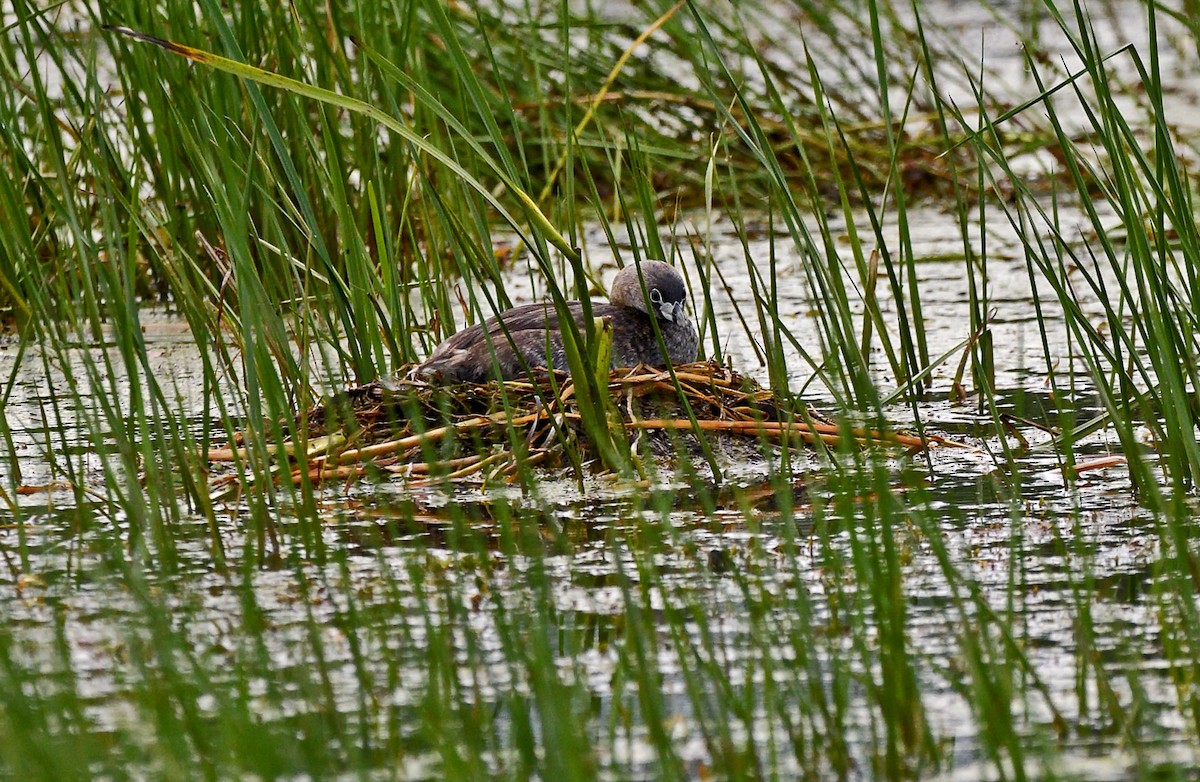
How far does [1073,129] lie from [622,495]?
17.2 feet

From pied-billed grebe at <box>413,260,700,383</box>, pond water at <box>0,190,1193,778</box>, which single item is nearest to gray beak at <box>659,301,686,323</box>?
pied-billed grebe at <box>413,260,700,383</box>

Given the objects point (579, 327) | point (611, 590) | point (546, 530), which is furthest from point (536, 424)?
point (611, 590)

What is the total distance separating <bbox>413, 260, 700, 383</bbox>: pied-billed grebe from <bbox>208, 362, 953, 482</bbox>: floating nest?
0.12 m

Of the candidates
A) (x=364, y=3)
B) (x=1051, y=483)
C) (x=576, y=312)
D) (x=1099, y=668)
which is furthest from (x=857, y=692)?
(x=364, y=3)

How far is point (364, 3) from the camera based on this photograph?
15.7 feet

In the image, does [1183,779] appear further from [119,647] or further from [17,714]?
[119,647]

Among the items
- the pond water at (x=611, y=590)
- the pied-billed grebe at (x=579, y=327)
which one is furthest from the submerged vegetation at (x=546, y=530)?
the pied-billed grebe at (x=579, y=327)

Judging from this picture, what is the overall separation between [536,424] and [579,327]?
2.24ft

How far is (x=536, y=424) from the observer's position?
3.98 meters

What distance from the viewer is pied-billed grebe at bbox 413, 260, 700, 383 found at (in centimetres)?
438

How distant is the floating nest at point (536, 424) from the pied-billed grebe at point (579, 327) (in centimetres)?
12

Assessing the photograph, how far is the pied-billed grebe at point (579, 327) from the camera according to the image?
14.4 feet

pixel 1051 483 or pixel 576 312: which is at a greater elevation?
pixel 576 312

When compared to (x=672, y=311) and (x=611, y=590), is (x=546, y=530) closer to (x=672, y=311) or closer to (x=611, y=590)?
(x=611, y=590)
